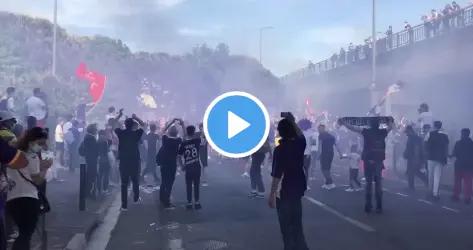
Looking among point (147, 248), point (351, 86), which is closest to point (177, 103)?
point (351, 86)

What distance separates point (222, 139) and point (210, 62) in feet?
165

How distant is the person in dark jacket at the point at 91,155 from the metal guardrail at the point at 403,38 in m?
17.7

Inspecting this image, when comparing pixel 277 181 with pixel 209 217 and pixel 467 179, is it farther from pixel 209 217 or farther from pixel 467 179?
pixel 467 179

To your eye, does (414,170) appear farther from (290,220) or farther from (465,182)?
(290,220)

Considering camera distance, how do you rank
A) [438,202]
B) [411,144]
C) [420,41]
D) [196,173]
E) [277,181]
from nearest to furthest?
1. [277,181]
2. [196,173]
3. [438,202]
4. [411,144]
5. [420,41]

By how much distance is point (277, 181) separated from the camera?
723 cm

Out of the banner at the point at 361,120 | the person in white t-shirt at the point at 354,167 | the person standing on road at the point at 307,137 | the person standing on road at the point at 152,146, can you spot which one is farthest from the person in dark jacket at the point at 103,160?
the person in white t-shirt at the point at 354,167

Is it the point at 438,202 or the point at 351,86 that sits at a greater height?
the point at 351,86

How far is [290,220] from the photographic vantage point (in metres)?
7.34

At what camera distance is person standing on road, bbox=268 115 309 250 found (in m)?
7.26

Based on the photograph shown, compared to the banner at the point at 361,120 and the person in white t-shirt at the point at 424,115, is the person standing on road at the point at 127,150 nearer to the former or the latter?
the banner at the point at 361,120

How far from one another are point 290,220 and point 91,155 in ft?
24.7

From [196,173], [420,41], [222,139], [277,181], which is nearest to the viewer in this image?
[222,139]
